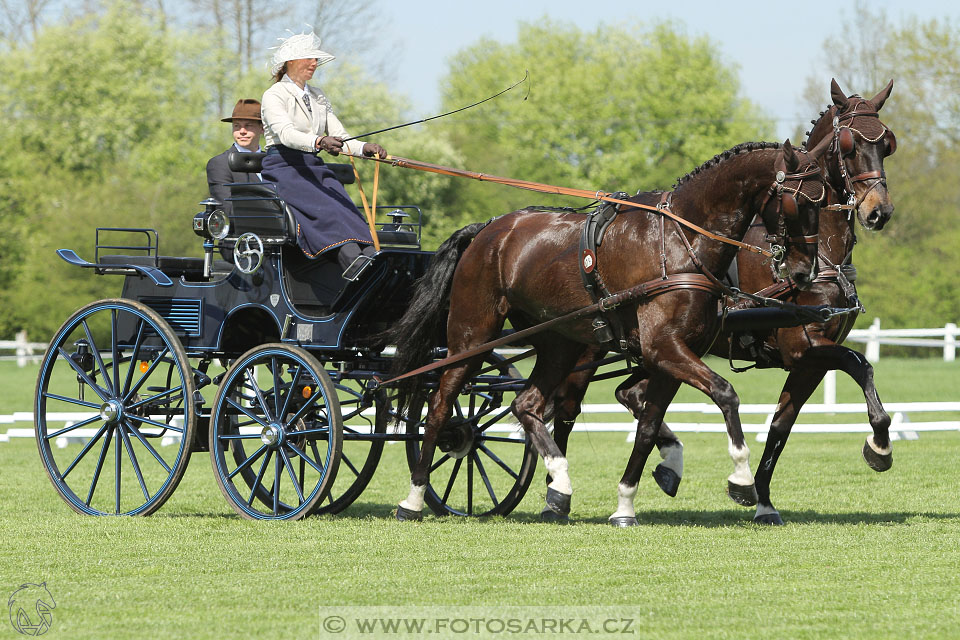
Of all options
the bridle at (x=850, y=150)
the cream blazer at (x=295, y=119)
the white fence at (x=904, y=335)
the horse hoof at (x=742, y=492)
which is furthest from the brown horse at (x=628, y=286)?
the white fence at (x=904, y=335)

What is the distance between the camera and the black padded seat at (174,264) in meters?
8.45

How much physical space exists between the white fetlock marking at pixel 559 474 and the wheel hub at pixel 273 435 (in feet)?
4.90

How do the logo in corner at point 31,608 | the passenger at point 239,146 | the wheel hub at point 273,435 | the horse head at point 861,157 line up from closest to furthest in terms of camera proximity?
the logo in corner at point 31,608
the horse head at point 861,157
the wheel hub at point 273,435
the passenger at point 239,146

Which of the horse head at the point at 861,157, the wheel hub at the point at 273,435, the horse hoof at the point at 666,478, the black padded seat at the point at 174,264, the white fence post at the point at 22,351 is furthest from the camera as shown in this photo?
the white fence post at the point at 22,351

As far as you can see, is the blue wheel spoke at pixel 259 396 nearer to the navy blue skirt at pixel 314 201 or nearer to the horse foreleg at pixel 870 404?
the navy blue skirt at pixel 314 201

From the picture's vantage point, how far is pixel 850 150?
674cm

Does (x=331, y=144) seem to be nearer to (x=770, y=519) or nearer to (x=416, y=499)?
(x=416, y=499)

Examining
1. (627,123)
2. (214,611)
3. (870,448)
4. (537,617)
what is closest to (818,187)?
(870,448)

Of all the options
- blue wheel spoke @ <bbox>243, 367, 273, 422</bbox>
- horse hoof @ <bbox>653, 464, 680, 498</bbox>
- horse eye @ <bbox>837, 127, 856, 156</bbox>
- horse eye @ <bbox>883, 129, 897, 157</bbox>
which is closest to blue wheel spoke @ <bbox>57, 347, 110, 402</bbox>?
blue wheel spoke @ <bbox>243, 367, 273, 422</bbox>

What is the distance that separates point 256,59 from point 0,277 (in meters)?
12.1

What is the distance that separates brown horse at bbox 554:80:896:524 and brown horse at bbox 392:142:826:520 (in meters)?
0.26

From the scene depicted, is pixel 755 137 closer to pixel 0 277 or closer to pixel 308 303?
pixel 0 277

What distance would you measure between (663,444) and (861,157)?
2121 millimetres

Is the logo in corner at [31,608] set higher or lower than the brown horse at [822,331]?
lower
